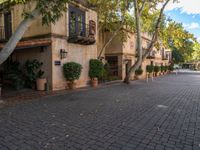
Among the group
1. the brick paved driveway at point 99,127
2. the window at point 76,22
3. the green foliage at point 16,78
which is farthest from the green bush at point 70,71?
the brick paved driveway at point 99,127

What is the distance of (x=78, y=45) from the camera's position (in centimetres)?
1535

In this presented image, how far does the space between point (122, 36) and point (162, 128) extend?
1697 centimetres

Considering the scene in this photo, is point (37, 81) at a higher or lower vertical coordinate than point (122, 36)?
lower

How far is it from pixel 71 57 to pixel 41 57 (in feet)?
7.22

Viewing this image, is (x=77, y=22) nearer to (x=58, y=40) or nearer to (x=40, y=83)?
(x=58, y=40)

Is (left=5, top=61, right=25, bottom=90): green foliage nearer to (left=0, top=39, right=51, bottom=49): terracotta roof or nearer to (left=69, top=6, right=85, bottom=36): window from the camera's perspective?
(left=0, top=39, right=51, bottom=49): terracotta roof

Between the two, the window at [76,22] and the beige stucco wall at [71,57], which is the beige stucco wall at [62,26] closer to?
the window at [76,22]

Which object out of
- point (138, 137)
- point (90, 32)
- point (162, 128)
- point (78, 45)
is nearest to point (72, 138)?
point (138, 137)

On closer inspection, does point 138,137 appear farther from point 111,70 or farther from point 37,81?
point 111,70

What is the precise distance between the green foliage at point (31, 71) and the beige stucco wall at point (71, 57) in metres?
→ 1.03

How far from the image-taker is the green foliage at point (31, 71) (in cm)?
1259

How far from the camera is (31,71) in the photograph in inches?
500

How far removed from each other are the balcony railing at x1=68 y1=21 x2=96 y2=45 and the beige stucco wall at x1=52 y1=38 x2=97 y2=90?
0.49 metres

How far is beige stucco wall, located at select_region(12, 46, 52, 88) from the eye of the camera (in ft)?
42.9
